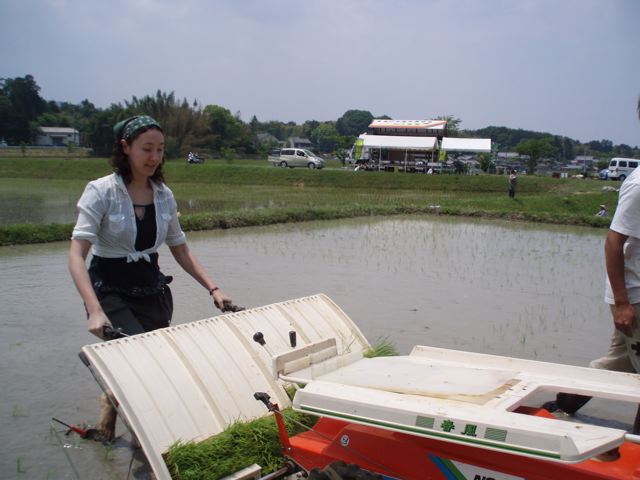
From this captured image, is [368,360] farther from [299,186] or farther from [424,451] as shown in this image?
[299,186]

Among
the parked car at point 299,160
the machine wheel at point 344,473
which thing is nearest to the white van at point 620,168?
the parked car at point 299,160

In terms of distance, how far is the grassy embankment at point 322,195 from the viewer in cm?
A: 1507

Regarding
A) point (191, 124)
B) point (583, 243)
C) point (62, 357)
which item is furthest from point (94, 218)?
point (191, 124)

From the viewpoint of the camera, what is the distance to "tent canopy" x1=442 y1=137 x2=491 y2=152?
39463 millimetres

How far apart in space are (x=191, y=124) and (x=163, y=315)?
5646 centimetres

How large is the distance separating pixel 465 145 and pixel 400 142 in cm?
425

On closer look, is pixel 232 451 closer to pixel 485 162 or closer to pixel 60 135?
pixel 485 162

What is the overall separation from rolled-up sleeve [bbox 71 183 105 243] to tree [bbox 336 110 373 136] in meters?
147

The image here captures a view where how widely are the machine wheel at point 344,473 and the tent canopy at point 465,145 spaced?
38352 millimetres

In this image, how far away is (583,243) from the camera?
533 inches

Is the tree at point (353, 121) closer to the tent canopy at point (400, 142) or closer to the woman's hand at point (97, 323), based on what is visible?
the tent canopy at point (400, 142)

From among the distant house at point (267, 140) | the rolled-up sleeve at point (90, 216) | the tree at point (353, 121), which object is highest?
the tree at point (353, 121)

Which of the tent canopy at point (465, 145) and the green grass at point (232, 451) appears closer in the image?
the green grass at point (232, 451)

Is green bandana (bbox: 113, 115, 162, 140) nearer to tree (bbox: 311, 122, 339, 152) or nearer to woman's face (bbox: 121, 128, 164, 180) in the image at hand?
woman's face (bbox: 121, 128, 164, 180)
